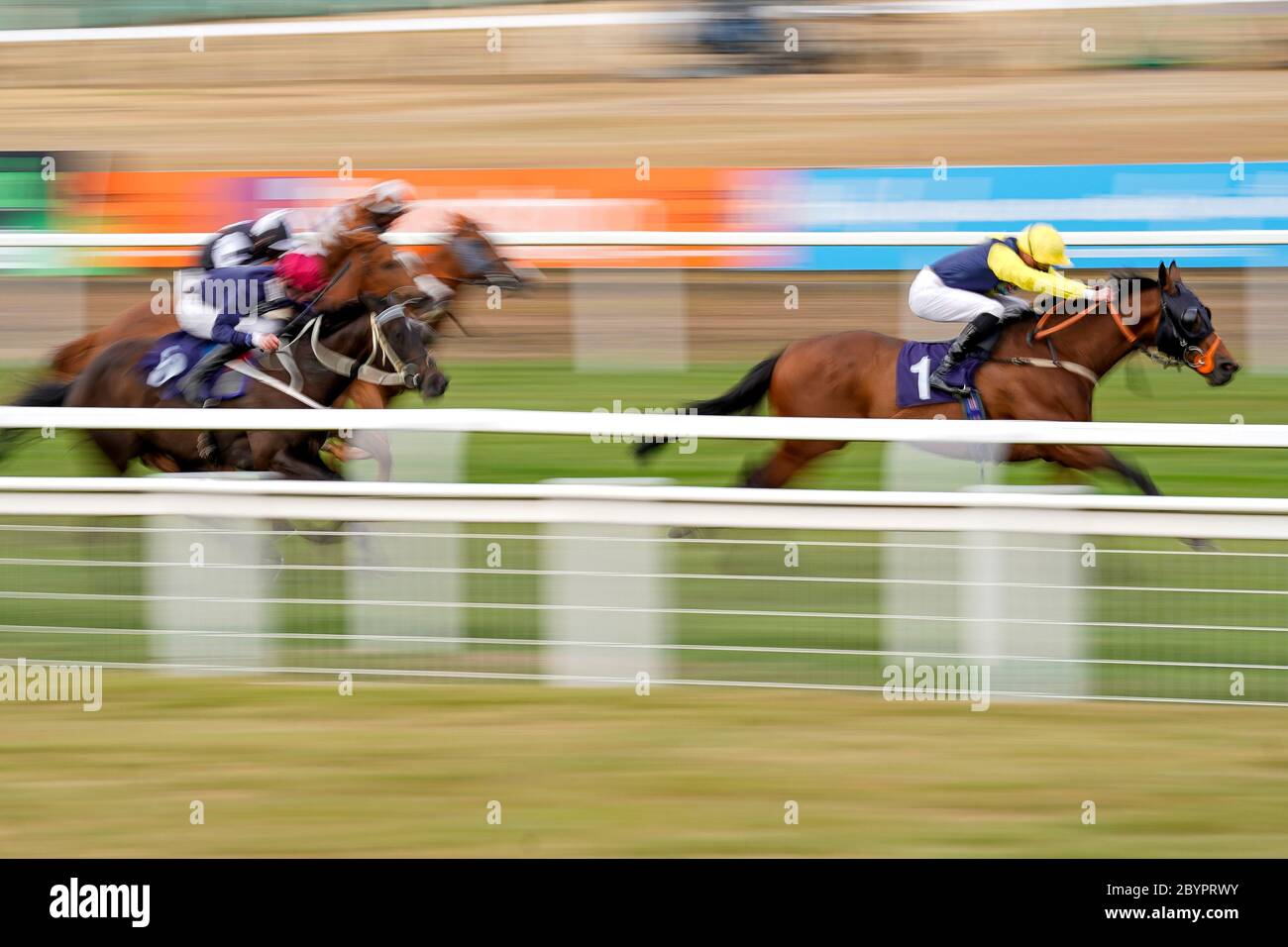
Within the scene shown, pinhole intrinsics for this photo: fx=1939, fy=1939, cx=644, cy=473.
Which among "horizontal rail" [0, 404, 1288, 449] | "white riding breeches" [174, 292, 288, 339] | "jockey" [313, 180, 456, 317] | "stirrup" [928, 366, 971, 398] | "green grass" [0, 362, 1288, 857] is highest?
"jockey" [313, 180, 456, 317]

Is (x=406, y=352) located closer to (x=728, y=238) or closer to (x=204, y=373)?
(x=204, y=373)

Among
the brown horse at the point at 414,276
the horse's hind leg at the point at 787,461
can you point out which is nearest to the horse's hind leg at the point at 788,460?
the horse's hind leg at the point at 787,461

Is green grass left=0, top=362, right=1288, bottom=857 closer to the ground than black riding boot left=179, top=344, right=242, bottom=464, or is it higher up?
closer to the ground

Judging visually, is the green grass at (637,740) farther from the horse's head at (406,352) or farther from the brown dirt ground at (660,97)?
the brown dirt ground at (660,97)

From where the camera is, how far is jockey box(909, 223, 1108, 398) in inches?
312

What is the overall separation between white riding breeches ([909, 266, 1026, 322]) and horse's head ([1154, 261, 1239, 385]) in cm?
60

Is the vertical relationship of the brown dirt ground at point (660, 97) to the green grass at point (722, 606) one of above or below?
above

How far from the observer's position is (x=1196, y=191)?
1115 centimetres

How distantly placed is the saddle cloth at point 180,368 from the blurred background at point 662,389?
77 centimetres

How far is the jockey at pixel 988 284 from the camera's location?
791 cm

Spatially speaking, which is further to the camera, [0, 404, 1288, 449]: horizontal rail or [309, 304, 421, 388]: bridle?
[309, 304, 421, 388]: bridle

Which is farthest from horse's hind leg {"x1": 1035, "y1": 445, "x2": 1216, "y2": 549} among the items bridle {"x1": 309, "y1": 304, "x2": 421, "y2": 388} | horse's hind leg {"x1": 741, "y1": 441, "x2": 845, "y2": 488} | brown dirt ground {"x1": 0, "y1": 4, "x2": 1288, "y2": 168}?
brown dirt ground {"x1": 0, "y1": 4, "x2": 1288, "y2": 168}

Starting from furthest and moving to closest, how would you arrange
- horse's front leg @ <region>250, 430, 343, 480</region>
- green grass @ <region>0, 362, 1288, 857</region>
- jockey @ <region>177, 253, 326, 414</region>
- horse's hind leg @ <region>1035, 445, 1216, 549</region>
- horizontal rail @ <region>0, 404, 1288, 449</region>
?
jockey @ <region>177, 253, 326, 414</region>, horse's hind leg @ <region>1035, 445, 1216, 549</region>, horse's front leg @ <region>250, 430, 343, 480</region>, horizontal rail @ <region>0, 404, 1288, 449</region>, green grass @ <region>0, 362, 1288, 857</region>

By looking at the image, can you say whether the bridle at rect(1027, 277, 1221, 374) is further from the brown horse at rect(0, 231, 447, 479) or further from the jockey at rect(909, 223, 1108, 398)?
the brown horse at rect(0, 231, 447, 479)
